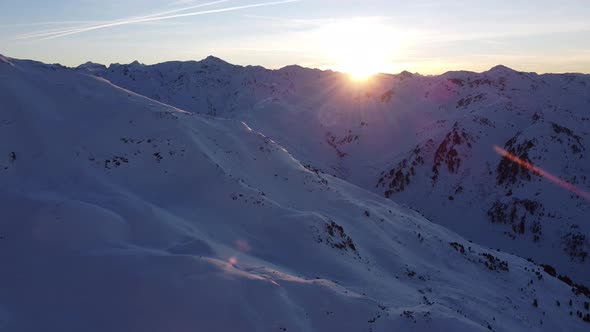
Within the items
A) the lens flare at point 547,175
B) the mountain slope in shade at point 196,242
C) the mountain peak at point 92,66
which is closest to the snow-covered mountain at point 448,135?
the lens flare at point 547,175

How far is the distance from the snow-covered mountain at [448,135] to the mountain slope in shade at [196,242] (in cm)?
2454

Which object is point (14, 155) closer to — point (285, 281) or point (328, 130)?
point (285, 281)

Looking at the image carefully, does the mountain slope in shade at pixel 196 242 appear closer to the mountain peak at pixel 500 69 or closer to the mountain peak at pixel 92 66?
the mountain peak at pixel 500 69

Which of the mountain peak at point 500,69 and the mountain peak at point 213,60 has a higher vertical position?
the mountain peak at point 213,60

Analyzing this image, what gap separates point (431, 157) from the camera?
74.9 m

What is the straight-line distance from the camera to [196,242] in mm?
18812

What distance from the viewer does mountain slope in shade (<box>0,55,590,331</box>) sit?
14570 mm

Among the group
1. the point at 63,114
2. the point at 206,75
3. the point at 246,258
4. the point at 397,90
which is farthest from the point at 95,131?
the point at 206,75

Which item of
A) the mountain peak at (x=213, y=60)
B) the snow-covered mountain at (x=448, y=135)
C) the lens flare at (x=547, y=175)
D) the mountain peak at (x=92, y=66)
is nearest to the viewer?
the snow-covered mountain at (x=448, y=135)

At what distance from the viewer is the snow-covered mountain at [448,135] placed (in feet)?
186

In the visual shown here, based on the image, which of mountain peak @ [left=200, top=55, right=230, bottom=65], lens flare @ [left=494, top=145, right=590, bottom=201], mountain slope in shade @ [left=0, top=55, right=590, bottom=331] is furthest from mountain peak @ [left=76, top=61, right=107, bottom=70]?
lens flare @ [left=494, top=145, right=590, bottom=201]

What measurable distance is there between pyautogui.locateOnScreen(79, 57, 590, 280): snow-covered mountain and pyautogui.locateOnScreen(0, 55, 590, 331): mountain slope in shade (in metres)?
24.5

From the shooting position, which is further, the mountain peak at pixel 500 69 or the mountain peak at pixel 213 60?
the mountain peak at pixel 213 60

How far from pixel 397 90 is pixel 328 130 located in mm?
25100
